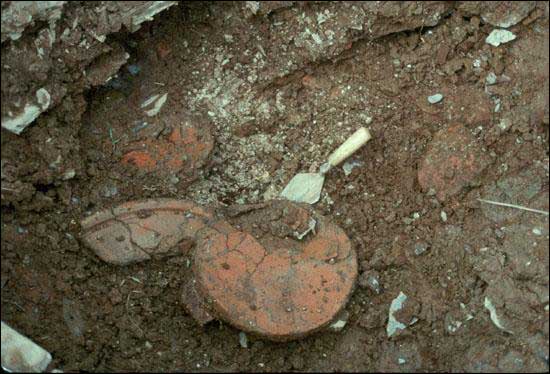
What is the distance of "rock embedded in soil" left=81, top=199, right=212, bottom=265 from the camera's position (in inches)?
118

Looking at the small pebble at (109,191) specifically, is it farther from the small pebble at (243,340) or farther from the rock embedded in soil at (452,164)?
the rock embedded in soil at (452,164)

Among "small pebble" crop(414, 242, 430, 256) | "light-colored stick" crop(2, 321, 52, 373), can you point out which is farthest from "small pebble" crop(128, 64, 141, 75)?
"small pebble" crop(414, 242, 430, 256)

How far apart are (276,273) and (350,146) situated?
2.05 ft

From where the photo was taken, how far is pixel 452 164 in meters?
3.14

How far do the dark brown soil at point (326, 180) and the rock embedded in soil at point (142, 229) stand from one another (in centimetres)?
6

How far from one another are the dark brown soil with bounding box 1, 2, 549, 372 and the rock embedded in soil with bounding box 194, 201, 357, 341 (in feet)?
0.32

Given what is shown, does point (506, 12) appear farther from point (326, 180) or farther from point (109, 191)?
point (109, 191)

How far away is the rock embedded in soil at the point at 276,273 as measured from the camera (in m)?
2.90

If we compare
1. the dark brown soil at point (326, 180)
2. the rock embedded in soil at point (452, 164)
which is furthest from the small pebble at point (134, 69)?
the rock embedded in soil at point (452, 164)

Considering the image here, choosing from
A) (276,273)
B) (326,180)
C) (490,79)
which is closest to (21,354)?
(276,273)

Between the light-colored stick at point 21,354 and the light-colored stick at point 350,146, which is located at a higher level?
the light-colored stick at point 21,354

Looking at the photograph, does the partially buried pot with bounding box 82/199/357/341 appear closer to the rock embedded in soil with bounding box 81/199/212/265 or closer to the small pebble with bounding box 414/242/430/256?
the rock embedded in soil with bounding box 81/199/212/265

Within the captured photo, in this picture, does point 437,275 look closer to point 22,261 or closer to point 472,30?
point 472,30

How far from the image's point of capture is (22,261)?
2.93 m
